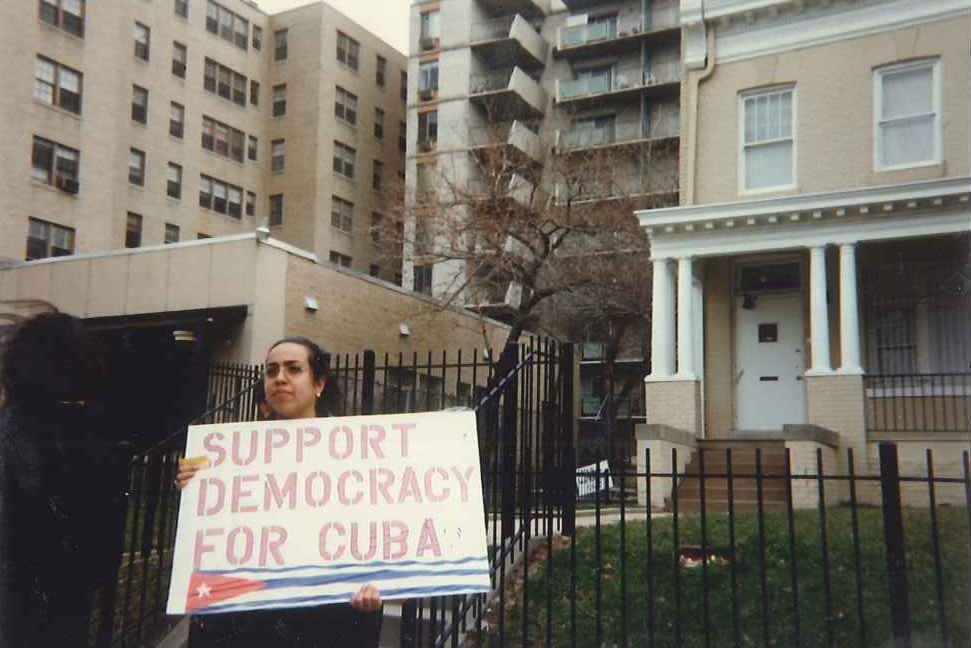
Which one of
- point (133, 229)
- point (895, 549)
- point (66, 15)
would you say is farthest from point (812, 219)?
point (133, 229)

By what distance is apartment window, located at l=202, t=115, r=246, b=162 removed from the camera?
125 ft

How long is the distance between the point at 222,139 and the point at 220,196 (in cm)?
250

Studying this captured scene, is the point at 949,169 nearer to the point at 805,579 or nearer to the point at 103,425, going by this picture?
the point at 805,579

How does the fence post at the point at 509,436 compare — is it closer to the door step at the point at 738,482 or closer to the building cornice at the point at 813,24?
the door step at the point at 738,482

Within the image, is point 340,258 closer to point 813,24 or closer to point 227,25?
point 227,25

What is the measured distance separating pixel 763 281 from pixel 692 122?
3.29 metres

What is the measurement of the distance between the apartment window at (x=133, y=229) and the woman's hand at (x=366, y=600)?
34.3 m

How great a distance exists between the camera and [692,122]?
1730cm

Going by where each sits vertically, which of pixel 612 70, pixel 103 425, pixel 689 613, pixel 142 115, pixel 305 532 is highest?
pixel 612 70

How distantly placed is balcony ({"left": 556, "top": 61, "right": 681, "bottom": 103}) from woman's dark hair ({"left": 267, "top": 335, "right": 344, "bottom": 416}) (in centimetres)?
3655

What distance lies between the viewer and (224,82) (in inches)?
1560

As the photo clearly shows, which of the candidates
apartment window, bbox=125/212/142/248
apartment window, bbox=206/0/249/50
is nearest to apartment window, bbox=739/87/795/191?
apartment window, bbox=125/212/142/248

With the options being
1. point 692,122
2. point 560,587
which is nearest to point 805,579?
point 560,587

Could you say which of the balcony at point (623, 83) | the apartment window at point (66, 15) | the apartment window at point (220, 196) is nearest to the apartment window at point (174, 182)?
the apartment window at point (220, 196)
